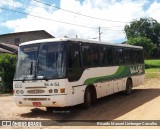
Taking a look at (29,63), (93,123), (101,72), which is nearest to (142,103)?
(101,72)

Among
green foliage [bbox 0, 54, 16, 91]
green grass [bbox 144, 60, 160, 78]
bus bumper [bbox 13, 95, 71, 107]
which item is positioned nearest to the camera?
bus bumper [bbox 13, 95, 71, 107]

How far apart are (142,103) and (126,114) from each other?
3050 mm

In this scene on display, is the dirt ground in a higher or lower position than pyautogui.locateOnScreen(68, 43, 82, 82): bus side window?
lower

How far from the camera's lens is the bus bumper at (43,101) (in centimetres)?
1224

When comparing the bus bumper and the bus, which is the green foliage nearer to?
the bus

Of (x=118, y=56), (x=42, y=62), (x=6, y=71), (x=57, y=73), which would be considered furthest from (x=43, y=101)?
(x=6, y=71)

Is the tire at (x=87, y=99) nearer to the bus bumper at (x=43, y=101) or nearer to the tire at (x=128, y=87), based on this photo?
the bus bumper at (x=43, y=101)

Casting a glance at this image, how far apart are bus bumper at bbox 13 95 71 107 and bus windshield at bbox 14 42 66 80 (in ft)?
2.40

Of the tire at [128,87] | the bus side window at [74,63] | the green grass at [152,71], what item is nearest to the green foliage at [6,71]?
the tire at [128,87]

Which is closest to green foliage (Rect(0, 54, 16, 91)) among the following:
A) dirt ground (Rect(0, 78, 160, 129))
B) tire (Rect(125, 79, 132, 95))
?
dirt ground (Rect(0, 78, 160, 129))

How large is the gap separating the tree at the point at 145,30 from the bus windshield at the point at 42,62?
87.6m

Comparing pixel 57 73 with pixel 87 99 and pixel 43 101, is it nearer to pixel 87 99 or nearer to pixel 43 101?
pixel 43 101

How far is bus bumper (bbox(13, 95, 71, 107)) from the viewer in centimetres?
1224

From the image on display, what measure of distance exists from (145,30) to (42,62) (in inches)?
3563
